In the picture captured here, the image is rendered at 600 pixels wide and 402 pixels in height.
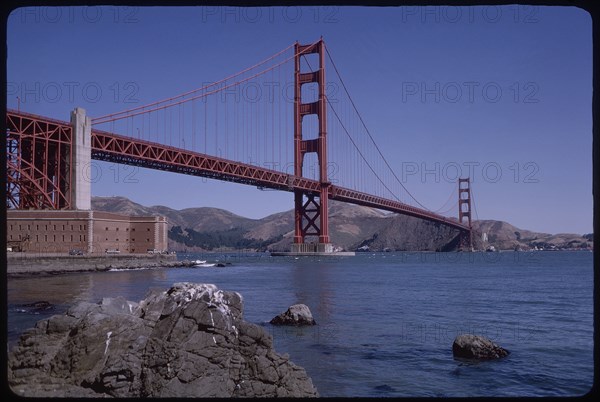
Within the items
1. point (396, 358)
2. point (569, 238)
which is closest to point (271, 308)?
point (396, 358)

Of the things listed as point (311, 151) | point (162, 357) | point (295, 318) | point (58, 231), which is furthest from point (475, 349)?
point (311, 151)

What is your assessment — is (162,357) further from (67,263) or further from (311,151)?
(311,151)

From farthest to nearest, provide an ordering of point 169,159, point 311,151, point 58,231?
point 311,151, point 169,159, point 58,231

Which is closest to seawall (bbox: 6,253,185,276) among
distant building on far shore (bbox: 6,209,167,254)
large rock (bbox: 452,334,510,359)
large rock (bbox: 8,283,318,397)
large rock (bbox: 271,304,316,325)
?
distant building on far shore (bbox: 6,209,167,254)

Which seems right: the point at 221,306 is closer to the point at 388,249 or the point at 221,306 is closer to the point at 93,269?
the point at 93,269
